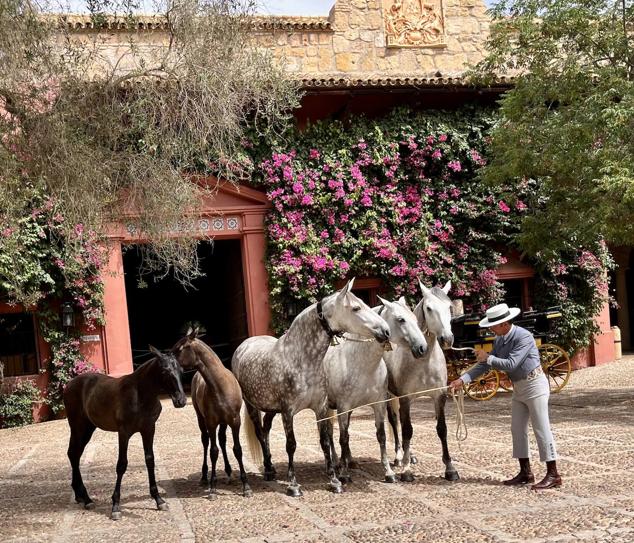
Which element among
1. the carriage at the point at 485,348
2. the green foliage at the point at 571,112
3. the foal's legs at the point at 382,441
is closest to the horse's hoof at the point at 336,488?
the foal's legs at the point at 382,441

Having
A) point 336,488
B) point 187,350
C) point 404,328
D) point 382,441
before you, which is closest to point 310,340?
point 404,328

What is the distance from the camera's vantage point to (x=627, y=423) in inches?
415

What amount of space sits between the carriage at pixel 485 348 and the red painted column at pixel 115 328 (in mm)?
6650

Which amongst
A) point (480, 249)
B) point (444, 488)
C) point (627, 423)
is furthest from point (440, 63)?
point (444, 488)

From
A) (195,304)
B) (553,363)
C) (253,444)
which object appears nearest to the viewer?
(253,444)

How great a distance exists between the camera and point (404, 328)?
24.9 feet

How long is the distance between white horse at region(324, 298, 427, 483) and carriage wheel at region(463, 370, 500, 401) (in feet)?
22.4

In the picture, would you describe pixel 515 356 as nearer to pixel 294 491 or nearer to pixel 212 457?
pixel 294 491

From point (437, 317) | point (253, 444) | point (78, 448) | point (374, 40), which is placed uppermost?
point (374, 40)

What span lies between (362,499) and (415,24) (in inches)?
626

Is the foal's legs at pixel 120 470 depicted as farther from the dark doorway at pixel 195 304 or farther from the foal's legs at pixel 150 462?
the dark doorway at pixel 195 304

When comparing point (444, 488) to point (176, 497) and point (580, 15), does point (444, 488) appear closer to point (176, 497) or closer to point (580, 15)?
point (176, 497)

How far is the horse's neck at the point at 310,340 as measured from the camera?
7.51m

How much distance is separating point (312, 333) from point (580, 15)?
734 cm
